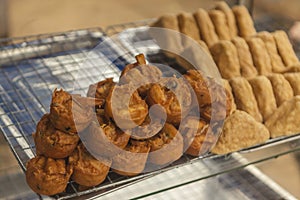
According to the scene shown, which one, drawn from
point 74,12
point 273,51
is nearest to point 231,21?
point 273,51

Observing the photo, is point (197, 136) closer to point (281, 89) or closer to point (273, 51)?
point (281, 89)

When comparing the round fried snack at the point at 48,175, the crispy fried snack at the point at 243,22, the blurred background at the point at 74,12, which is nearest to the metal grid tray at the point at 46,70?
the round fried snack at the point at 48,175

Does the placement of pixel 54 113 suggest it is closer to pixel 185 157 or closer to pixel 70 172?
pixel 70 172

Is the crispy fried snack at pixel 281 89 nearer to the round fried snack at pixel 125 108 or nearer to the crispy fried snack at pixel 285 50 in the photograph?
the crispy fried snack at pixel 285 50

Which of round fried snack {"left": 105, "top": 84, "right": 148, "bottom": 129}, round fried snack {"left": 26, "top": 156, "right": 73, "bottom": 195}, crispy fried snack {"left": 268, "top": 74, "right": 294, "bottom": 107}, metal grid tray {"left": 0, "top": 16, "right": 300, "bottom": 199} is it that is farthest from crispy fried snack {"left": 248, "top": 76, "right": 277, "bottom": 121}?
round fried snack {"left": 26, "top": 156, "right": 73, "bottom": 195}

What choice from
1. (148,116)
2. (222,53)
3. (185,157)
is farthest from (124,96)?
(222,53)
